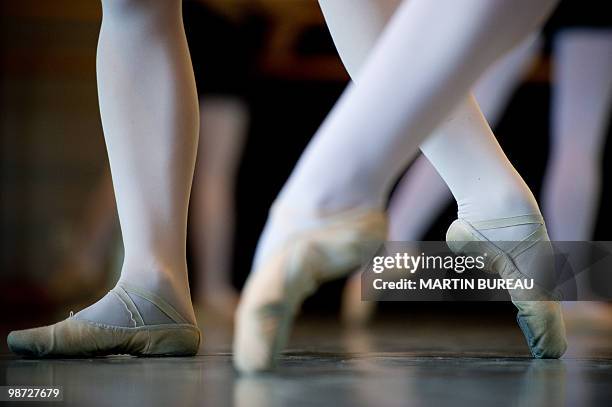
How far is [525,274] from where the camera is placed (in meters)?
0.94

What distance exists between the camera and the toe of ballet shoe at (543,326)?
947mm

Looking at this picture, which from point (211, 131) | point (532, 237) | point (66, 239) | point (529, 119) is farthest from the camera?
point (66, 239)

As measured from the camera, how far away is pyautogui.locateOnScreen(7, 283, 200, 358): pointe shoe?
978 mm

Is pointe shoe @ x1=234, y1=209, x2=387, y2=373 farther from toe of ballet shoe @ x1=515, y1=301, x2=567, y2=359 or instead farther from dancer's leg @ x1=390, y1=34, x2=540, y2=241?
dancer's leg @ x1=390, y1=34, x2=540, y2=241

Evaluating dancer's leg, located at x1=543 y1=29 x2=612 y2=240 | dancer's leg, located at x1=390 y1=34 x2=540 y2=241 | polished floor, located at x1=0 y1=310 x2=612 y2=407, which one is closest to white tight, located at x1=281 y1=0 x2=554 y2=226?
polished floor, located at x1=0 y1=310 x2=612 y2=407

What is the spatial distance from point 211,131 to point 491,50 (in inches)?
81.1

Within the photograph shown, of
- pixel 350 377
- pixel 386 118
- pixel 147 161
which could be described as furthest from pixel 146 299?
pixel 386 118

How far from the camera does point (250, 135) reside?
2988 millimetres

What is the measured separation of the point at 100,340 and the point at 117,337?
2 cm

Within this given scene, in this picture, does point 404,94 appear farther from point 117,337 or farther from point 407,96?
point 117,337

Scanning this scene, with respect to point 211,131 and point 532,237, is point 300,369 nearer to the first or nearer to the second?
point 532,237

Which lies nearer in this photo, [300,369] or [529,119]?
[300,369]

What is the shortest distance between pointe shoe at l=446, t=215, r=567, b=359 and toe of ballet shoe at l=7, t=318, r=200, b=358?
0.31 m

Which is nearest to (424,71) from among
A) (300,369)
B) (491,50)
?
(491,50)
